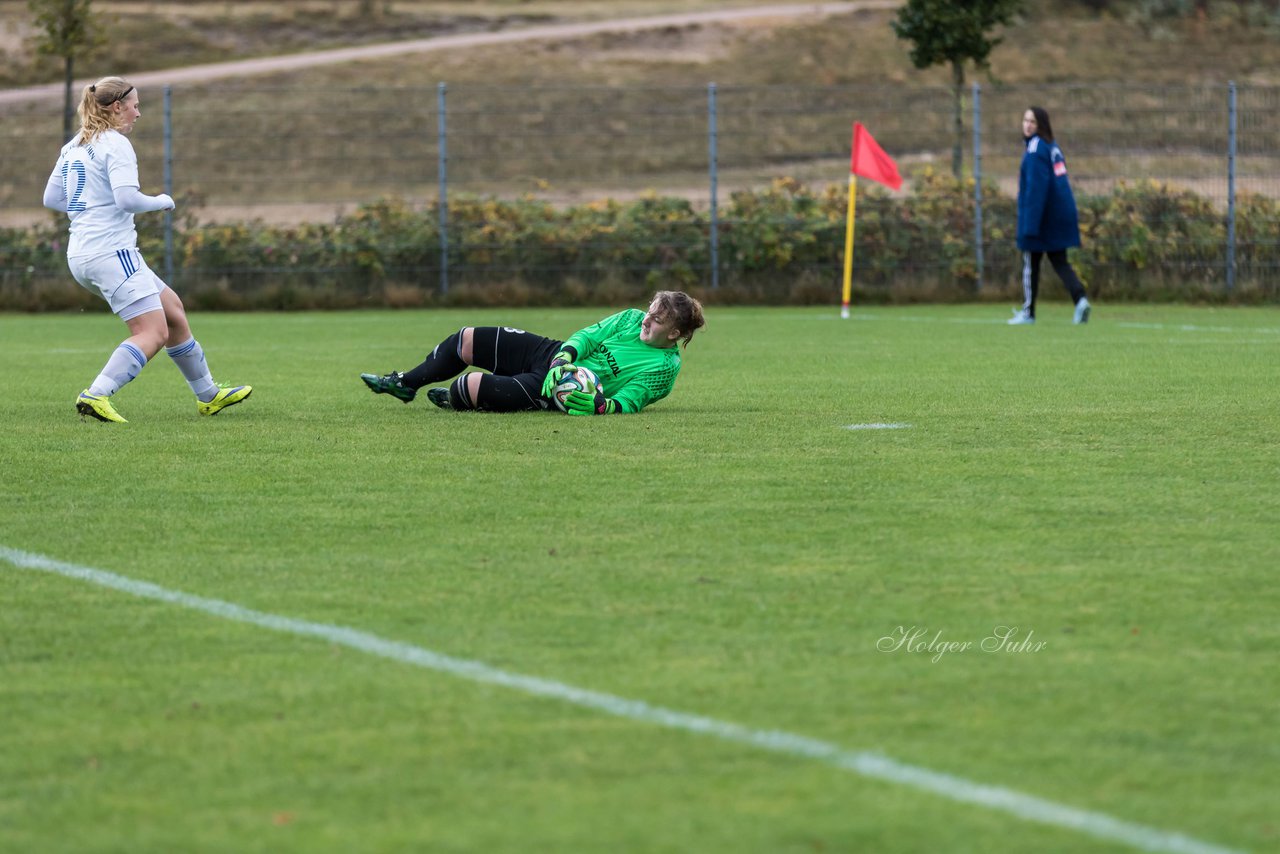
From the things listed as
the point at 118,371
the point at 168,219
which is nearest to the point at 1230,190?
the point at 168,219

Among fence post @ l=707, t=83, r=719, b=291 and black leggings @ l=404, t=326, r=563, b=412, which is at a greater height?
fence post @ l=707, t=83, r=719, b=291

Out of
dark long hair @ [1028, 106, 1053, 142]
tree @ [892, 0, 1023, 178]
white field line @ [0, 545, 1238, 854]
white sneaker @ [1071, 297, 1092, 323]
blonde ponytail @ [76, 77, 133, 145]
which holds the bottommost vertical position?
white field line @ [0, 545, 1238, 854]

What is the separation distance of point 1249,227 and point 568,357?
625 inches

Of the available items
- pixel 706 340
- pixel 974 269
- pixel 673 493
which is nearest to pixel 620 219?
pixel 974 269

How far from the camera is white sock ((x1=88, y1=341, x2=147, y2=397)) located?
33.2ft

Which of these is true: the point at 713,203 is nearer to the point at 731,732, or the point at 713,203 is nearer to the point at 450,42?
the point at 731,732

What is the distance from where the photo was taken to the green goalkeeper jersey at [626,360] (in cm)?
1023

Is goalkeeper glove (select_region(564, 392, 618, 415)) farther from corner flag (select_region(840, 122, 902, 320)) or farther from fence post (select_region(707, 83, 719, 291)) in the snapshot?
fence post (select_region(707, 83, 719, 291))

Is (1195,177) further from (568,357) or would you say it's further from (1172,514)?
(1172,514)

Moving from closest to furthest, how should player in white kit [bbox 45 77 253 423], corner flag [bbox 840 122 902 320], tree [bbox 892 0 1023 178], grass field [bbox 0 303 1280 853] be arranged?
grass field [bbox 0 303 1280 853] → player in white kit [bbox 45 77 253 423] → corner flag [bbox 840 122 902 320] → tree [bbox 892 0 1023 178]

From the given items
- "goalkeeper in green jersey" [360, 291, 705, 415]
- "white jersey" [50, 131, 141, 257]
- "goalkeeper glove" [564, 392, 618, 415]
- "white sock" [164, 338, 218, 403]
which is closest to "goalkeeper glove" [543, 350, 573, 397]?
"goalkeeper in green jersey" [360, 291, 705, 415]

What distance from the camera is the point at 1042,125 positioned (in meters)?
19.2

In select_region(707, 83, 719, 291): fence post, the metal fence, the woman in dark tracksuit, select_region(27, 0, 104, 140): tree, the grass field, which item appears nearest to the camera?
the grass field

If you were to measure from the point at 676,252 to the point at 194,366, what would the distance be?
13.8 metres
